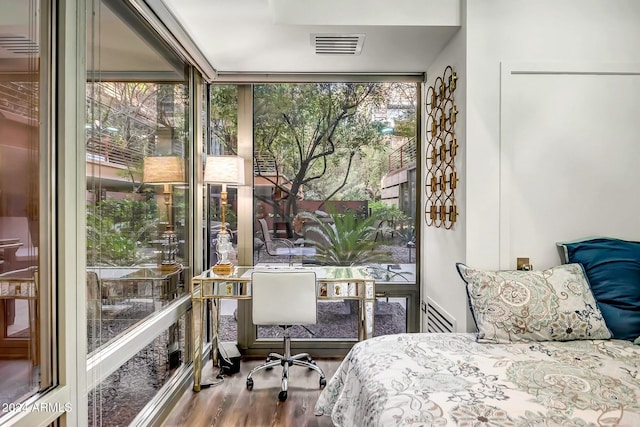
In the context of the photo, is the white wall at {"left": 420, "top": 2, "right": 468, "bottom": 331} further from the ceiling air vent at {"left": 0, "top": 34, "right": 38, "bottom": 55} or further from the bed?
the ceiling air vent at {"left": 0, "top": 34, "right": 38, "bottom": 55}

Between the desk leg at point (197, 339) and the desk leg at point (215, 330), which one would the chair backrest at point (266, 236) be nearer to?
the desk leg at point (215, 330)

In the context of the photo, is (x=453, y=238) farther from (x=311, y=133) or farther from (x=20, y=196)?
(x=20, y=196)

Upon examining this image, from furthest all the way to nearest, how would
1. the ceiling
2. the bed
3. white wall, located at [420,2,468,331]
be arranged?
1. white wall, located at [420,2,468,331]
2. the ceiling
3. the bed

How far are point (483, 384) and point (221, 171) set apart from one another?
2135 mm

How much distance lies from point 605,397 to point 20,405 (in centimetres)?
197

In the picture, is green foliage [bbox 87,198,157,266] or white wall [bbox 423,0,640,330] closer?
green foliage [bbox 87,198,157,266]

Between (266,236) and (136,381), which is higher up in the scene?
(266,236)

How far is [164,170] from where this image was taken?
221cm

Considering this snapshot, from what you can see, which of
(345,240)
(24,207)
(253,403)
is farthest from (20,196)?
(345,240)

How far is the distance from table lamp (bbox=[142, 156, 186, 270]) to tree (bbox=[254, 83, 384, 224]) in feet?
2.77

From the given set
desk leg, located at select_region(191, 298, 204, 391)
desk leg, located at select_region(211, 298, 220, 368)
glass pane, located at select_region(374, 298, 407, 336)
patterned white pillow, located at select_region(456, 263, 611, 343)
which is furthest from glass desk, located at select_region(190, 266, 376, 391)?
patterned white pillow, located at select_region(456, 263, 611, 343)

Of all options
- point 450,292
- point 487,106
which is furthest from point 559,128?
point 450,292

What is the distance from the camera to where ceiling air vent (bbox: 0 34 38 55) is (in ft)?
3.45

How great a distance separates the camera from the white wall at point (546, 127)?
2.08m
